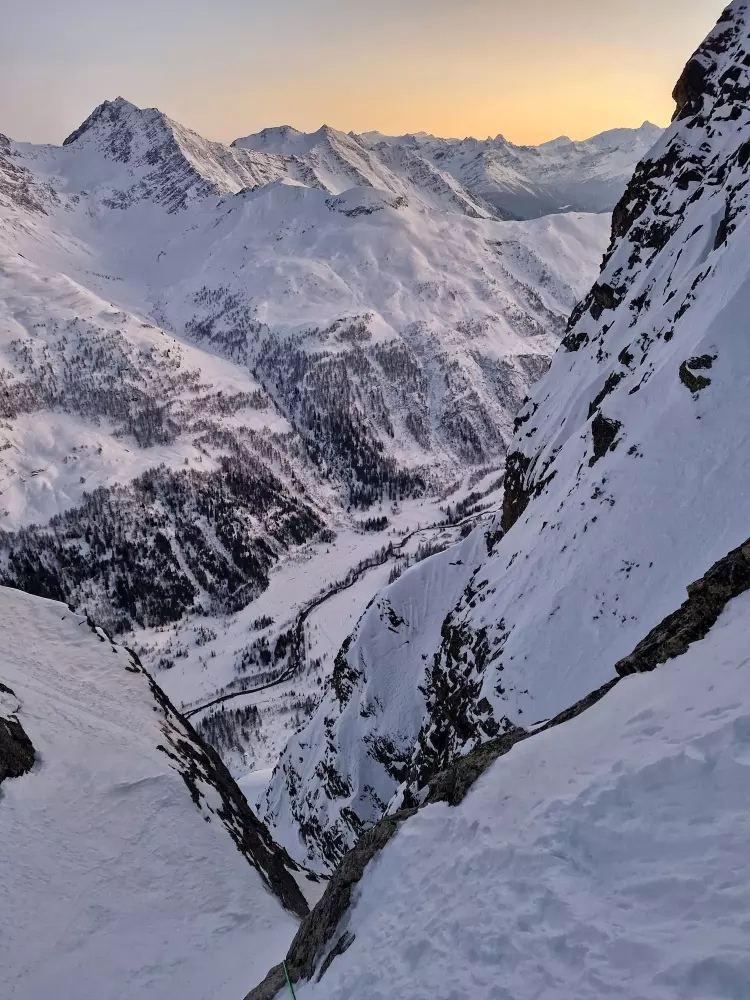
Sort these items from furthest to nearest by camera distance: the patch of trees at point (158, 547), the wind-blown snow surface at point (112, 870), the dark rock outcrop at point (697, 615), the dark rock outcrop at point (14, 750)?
the patch of trees at point (158, 547), the dark rock outcrop at point (14, 750), the wind-blown snow surface at point (112, 870), the dark rock outcrop at point (697, 615)

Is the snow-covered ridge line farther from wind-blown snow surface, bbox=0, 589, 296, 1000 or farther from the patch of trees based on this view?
the patch of trees

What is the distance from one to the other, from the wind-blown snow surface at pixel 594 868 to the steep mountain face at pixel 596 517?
44.7 feet

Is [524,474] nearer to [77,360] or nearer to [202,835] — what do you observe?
[202,835]

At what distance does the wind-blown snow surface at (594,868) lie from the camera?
8.77m

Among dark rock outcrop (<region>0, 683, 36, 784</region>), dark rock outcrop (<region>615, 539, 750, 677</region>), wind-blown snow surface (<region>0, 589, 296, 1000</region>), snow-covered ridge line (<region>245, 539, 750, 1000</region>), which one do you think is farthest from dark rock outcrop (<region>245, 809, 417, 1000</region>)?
dark rock outcrop (<region>0, 683, 36, 784</region>)

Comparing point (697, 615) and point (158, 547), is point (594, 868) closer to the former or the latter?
point (697, 615)

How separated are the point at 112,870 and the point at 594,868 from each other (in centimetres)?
2236

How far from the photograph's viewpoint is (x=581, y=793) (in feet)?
38.2

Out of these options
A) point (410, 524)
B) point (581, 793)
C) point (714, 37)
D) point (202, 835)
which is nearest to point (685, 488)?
point (581, 793)

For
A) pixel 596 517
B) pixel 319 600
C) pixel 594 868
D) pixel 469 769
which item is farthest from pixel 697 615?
pixel 319 600

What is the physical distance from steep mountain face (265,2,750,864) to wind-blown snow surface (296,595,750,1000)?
13620mm

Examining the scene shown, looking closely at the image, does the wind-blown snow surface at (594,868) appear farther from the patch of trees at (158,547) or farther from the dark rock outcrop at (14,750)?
the patch of trees at (158,547)

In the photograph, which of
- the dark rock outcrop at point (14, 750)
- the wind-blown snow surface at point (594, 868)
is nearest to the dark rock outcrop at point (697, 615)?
the wind-blown snow surface at point (594, 868)

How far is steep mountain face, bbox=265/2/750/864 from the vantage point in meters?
27.8
